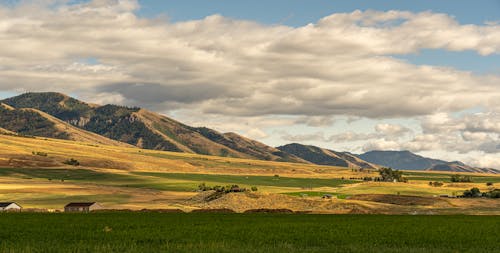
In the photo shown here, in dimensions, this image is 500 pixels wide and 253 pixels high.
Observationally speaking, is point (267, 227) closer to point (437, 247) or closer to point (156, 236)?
point (156, 236)

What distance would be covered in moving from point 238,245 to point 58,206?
10825cm

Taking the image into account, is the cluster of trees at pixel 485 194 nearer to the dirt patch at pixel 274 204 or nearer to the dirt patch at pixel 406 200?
the dirt patch at pixel 406 200

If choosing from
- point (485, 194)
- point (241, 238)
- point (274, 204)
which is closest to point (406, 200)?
point (485, 194)

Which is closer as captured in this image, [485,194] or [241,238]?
[241,238]

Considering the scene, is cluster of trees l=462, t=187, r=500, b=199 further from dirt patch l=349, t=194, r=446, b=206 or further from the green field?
the green field

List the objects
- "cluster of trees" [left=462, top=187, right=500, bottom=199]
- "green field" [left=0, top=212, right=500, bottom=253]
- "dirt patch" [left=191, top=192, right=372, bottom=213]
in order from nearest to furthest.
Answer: "green field" [left=0, top=212, right=500, bottom=253] < "dirt patch" [left=191, top=192, right=372, bottom=213] < "cluster of trees" [left=462, top=187, right=500, bottom=199]

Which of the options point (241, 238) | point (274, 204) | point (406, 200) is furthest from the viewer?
point (406, 200)

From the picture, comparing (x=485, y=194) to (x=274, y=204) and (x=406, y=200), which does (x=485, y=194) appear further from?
(x=274, y=204)

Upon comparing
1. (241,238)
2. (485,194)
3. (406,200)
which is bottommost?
(406,200)

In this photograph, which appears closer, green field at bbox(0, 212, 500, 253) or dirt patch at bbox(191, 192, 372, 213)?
green field at bbox(0, 212, 500, 253)

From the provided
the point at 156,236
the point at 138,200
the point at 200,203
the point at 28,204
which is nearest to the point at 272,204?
the point at 200,203

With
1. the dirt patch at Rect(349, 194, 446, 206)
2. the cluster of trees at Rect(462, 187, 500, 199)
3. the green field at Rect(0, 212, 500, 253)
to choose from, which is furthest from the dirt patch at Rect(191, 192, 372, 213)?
the cluster of trees at Rect(462, 187, 500, 199)

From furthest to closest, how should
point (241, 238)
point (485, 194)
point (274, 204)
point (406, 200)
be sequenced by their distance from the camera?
point (485, 194) → point (406, 200) → point (274, 204) → point (241, 238)

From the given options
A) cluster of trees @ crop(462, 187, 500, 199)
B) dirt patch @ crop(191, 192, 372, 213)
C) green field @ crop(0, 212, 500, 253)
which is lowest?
dirt patch @ crop(191, 192, 372, 213)
